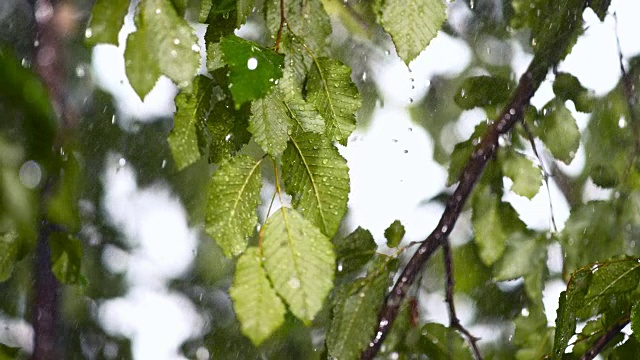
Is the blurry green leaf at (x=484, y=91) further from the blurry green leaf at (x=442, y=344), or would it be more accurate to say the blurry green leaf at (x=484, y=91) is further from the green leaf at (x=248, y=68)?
the green leaf at (x=248, y=68)

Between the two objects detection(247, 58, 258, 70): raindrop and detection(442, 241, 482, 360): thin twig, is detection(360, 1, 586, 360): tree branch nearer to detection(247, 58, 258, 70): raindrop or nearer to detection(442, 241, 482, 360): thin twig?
detection(442, 241, 482, 360): thin twig

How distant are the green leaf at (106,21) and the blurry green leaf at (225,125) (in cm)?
6

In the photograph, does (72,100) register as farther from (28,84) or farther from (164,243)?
(28,84)

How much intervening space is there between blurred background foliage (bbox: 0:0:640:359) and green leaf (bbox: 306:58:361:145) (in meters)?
0.23

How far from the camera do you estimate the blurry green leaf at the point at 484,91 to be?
0.59m

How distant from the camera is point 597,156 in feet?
2.00

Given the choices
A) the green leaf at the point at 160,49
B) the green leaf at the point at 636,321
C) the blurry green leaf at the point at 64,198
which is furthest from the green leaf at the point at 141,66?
the green leaf at the point at 636,321

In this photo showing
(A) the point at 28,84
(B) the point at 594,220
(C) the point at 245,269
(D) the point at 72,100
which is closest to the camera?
(A) the point at 28,84

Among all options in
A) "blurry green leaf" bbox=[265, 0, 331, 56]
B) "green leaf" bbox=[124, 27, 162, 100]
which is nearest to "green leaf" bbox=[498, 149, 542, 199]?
"blurry green leaf" bbox=[265, 0, 331, 56]

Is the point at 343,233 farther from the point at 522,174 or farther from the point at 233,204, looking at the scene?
the point at 233,204

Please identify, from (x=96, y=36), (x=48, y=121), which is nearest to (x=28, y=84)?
(x=48, y=121)

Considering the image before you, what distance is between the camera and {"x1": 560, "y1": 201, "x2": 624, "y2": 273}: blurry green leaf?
56 centimetres

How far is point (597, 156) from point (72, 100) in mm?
486

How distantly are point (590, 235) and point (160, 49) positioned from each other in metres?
0.42
